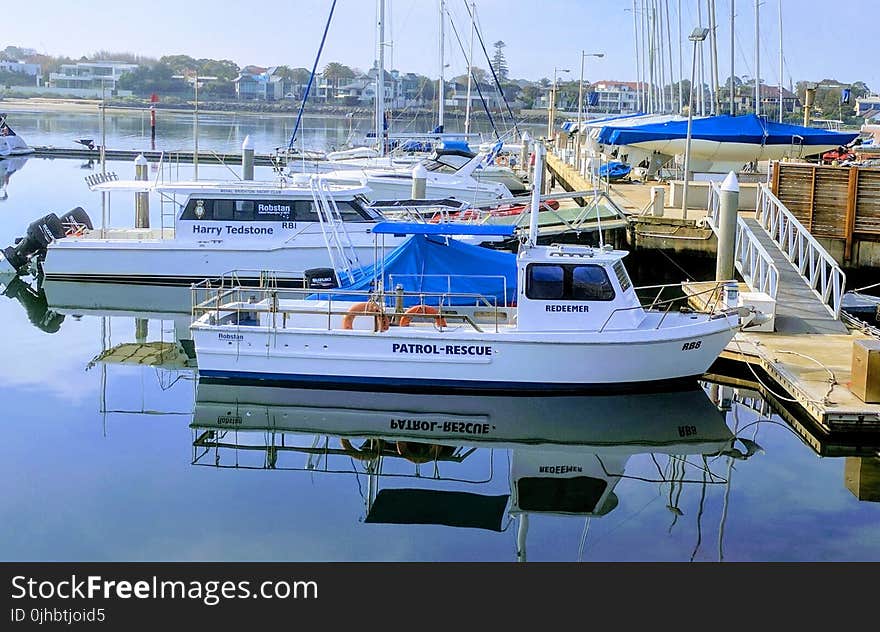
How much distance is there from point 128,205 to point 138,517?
31.0 metres

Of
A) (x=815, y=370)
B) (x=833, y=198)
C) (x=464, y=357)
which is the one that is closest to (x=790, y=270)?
(x=833, y=198)

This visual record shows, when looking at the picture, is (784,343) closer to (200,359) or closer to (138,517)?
(200,359)

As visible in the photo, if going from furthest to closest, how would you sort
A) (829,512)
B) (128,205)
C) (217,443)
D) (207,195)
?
(128,205) → (207,195) → (217,443) → (829,512)

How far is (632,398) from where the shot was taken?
16.7 m

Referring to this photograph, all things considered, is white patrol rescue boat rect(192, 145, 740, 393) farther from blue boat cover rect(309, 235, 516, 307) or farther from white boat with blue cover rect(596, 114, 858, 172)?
white boat with blue cover rect(596, 114, 858, 172)

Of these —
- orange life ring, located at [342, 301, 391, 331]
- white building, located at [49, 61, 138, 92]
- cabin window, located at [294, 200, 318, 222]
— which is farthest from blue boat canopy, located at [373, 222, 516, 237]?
white building, located at [49, 61, 138, 92]

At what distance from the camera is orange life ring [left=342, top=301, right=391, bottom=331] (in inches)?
659

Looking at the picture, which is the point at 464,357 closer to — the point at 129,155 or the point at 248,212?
the point at 248,212

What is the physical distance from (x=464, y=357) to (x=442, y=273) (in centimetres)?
228

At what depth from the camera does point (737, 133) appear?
3119 cm

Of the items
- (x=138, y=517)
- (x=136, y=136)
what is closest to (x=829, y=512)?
(x=138, y=517)

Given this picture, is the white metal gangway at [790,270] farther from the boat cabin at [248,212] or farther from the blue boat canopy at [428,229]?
the boat cabin at [248,212]

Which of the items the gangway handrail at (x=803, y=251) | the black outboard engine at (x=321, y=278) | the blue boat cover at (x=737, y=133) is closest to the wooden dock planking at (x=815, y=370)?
the gangway handrail at (x=803, y=251)

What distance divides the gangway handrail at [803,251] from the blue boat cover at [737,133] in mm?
6817
